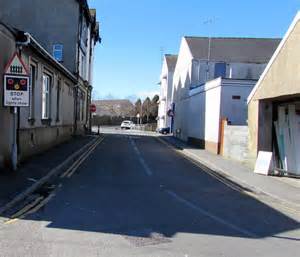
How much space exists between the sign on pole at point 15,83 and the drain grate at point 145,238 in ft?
25.4

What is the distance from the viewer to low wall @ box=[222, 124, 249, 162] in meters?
23.4

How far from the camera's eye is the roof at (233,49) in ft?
167

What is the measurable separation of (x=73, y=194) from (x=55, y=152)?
11540 millimetres

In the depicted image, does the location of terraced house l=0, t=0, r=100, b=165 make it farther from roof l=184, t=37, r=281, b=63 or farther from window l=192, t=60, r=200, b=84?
roof l=184, t=37, r=281, b=63

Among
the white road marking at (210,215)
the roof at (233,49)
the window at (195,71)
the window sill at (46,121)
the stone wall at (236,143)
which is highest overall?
the roof at (233,49)

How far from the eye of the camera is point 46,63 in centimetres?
2370

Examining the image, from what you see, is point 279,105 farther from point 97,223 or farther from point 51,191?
point 97,223

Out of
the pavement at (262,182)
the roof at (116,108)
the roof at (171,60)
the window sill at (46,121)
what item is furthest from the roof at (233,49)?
the roof at (116,108)

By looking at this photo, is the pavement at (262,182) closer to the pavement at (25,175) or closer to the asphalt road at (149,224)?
the asphalt road at (149,224)

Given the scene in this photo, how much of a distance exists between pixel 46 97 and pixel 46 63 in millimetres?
2078

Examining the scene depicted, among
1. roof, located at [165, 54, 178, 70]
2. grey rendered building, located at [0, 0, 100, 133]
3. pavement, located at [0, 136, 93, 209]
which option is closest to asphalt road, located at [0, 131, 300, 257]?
pavement, located at [0, 136, 93, 209]

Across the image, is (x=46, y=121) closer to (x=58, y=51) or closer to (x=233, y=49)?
(x=58, y=51)

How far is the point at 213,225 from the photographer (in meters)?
9.65

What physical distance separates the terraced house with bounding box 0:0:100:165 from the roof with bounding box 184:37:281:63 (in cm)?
1062
